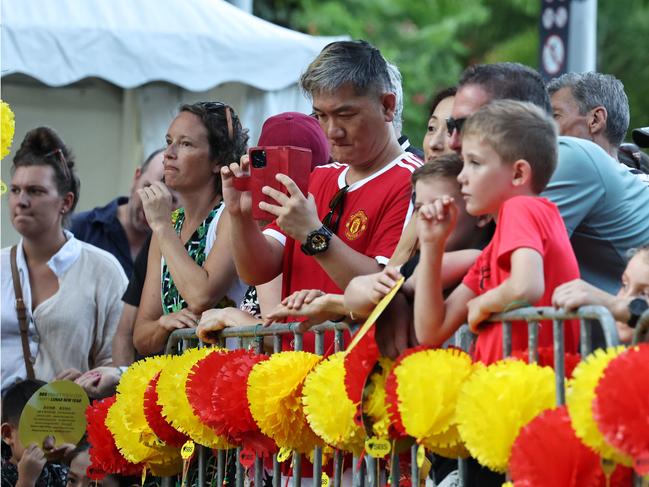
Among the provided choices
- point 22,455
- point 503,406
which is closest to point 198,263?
point 22,455

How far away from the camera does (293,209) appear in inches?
163

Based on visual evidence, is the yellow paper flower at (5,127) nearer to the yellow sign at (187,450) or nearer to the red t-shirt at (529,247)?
the yellow sign at (187,450)

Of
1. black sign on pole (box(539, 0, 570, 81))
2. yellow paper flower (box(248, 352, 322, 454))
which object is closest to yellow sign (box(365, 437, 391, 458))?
yellow paper flower (box(248, 352, 322, 454))

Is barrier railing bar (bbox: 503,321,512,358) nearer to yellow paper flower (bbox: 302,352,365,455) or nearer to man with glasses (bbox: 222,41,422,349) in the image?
yellow paper flower (bbox: 302,352,365,455)

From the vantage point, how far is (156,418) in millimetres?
5031

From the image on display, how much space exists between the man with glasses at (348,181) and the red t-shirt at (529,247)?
0.80m

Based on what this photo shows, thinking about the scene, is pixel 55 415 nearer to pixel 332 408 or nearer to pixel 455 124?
pixel 332 408

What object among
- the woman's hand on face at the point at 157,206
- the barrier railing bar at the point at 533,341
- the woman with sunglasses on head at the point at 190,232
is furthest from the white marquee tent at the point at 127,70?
the barrier railing bar at the point at 533,341

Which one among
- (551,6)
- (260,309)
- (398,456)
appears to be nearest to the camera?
(398,456)

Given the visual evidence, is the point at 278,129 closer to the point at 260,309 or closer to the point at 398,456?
the point at 260,309

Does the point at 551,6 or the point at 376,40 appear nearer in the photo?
the point at 551,6

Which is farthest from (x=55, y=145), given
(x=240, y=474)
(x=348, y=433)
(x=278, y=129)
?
(x=348, y=433)

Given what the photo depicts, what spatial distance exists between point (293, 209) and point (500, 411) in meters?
1.16

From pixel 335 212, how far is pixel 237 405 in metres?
0.69
